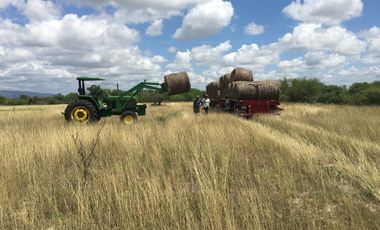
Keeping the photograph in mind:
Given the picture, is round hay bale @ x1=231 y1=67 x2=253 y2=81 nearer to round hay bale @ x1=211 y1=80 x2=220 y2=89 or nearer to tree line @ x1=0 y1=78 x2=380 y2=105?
round hay bale @ x1=211 y1=80 x2=220 y2=89

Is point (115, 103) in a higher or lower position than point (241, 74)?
lower

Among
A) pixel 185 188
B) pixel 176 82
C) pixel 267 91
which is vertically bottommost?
pixel 185 188

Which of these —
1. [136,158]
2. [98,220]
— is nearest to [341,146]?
[136,158]

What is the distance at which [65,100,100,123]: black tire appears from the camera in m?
16.8

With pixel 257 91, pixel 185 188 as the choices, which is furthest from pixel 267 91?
pixel 185 188

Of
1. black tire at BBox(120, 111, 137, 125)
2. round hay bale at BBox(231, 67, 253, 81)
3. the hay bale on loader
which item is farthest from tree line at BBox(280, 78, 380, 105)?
A: black tire at BBox(120, 111, 137, 125)

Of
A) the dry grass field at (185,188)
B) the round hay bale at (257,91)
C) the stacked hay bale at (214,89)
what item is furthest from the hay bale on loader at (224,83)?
the dry grass field at (185,188)

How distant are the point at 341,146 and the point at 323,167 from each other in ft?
8.42

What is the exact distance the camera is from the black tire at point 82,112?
16.8 meters

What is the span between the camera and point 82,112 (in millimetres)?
16875

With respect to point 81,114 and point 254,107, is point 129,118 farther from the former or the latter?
point 254,107

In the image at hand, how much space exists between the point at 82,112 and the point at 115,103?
1.76 meters

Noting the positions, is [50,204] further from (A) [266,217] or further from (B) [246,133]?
(B) [246,133]

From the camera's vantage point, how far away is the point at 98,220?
4.10 m
